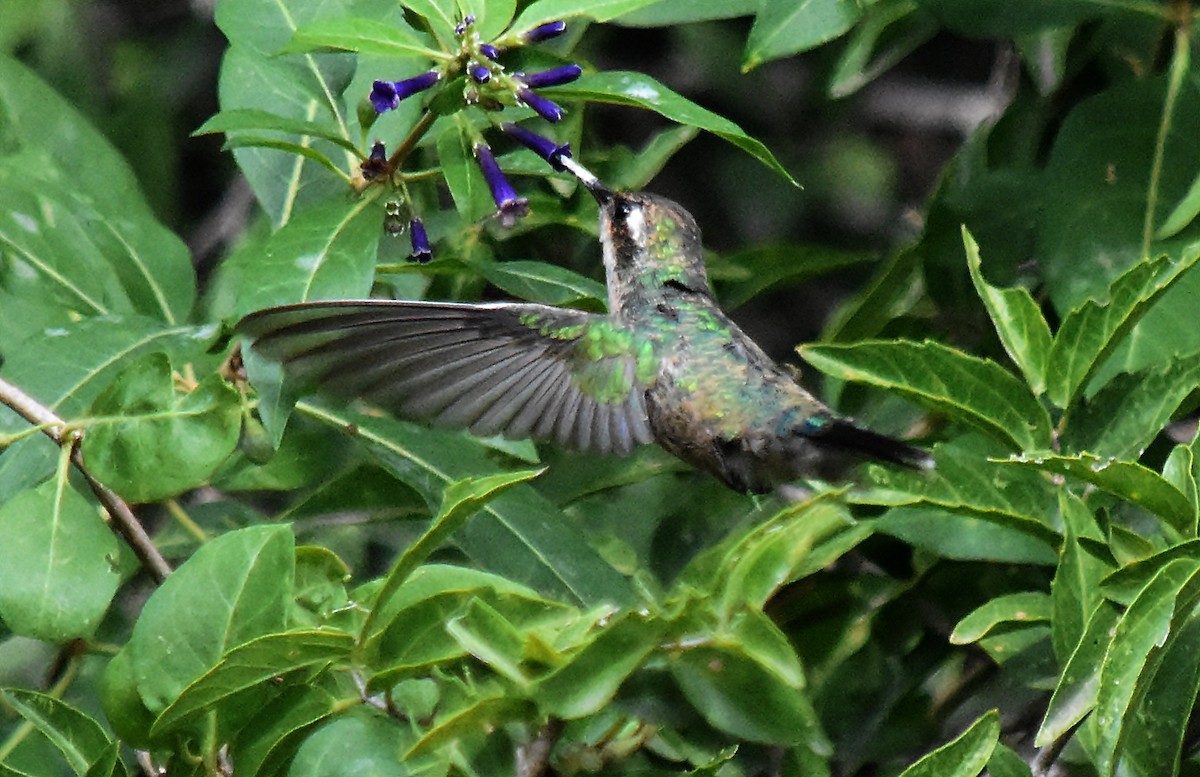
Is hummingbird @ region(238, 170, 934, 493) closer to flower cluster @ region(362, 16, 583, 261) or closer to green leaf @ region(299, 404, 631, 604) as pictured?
green leaf @ region(299, 404, 631, 604)

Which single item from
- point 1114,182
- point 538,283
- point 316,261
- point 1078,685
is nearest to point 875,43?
point 1114,182

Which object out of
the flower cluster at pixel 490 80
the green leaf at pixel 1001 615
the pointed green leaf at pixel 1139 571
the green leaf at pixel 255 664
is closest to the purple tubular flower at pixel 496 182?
the flower cluster at pixel 490 80

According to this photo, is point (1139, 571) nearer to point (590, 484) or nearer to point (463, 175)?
point (463, 175)

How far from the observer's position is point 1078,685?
2.00 m

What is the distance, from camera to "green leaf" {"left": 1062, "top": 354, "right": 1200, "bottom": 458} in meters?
2.33

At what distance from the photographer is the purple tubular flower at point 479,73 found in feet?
7.36

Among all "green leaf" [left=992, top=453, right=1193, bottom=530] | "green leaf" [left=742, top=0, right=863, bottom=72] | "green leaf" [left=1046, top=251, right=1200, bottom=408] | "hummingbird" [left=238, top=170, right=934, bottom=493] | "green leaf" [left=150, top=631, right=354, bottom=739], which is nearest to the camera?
"green leaf" [left=150, top=631, right=354, bottom=739]

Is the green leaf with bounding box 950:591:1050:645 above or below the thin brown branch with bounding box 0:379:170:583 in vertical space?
below

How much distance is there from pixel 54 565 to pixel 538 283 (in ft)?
3.02

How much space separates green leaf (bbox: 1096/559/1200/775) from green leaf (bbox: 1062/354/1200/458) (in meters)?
0.41

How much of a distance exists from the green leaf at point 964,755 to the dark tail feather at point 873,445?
45 centimetres

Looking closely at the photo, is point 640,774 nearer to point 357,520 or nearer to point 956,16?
point 357,520

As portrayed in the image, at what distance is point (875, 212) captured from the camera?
6.26 m

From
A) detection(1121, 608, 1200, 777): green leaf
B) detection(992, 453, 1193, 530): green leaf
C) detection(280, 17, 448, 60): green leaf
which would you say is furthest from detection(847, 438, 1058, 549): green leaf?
detection(280, 17, 448, 60): green leaf
